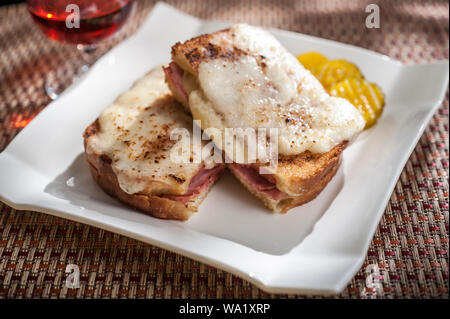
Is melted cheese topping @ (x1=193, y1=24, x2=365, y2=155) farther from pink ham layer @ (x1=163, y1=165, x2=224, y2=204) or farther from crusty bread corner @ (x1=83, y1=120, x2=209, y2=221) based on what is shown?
crusty bread corner @ (x1=83, y1=120, x2=209, y2=221)

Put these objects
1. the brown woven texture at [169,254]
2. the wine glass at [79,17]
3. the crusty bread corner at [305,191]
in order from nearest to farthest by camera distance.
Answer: the brown woven texture at [169,254]
the crusty bread corner at [305,191]
the wine glass at [79,17]

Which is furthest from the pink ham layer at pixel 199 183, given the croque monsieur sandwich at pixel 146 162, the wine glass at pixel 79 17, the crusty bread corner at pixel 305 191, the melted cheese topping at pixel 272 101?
the wine glass at pixel 79 17

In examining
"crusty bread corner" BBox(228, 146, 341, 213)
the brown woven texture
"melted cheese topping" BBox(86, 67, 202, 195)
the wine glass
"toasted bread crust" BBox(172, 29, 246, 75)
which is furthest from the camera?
the wine glass

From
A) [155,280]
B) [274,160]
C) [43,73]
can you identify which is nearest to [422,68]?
[274,160]

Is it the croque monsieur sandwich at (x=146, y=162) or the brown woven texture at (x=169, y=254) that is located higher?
the croque monsieur sandwich at (x=146, y=162)

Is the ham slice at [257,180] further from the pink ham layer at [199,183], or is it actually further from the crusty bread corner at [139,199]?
the crusty bread corner at [139,199]

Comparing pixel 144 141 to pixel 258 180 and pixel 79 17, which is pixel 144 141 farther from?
pixel 79 17

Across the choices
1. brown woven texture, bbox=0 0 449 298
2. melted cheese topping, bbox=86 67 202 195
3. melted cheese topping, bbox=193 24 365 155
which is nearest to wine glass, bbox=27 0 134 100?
melted cheese topping, bbox=86 67 202 195

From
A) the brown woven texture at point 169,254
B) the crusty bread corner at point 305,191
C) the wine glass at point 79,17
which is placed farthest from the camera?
the wine glass at point 79,17
